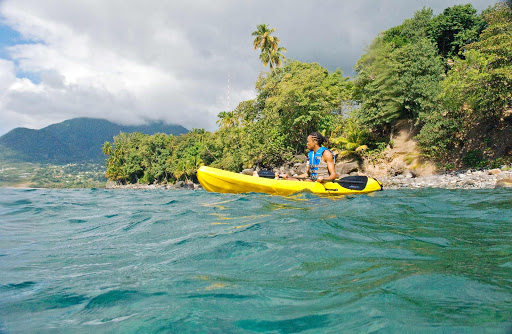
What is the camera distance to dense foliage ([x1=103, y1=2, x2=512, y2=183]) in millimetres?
15195

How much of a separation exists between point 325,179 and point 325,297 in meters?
5.46

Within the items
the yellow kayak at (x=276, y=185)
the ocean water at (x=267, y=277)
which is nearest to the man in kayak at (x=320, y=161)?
the yellow kayak at (x=276, y=185)

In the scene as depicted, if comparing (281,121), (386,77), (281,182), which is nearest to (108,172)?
(281,121)

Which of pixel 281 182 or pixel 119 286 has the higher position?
pixel 281 182

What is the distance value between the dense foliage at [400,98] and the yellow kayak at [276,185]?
10921 mm

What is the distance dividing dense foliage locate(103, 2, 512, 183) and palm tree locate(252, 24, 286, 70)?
0.10m

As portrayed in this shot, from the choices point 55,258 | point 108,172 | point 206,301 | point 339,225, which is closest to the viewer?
point 206,301

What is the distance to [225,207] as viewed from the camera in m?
5.51

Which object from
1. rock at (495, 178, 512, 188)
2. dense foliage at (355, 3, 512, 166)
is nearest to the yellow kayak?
rock at (495, 178, 512, 188)

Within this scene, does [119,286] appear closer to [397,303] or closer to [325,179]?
[397,303]

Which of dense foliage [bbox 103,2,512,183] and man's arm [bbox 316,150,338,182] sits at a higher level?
dense foliage [bbox 103,2,512,183]

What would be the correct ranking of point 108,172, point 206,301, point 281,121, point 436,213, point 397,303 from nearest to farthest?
point 397,303 → point 206,301 → point 436,213 → point 281,121 → point 108,172

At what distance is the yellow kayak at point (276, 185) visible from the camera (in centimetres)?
702

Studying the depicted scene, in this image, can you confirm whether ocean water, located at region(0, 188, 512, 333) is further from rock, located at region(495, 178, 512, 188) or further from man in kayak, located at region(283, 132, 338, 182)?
rock, located at region(495, 178, 512, 188)
